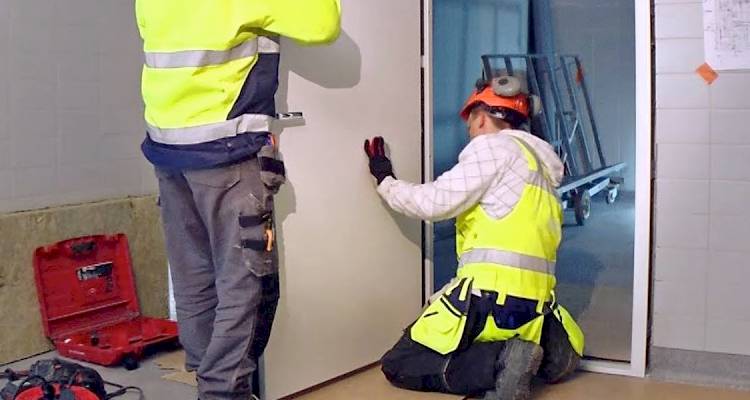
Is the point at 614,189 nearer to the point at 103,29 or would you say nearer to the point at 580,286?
the point at 580,286

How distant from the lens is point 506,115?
323 centimetres

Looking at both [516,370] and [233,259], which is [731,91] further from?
[233,259]

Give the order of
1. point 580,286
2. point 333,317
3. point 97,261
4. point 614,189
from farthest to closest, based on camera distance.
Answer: point 614,189
point 580,286
point 97,261
point 333,317

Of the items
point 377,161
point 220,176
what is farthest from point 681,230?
point 220,176

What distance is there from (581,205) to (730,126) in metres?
2.27

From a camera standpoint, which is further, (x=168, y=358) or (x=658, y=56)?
(x=168, y=358)

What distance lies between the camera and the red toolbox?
3.65 meters

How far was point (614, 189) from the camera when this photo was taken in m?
5.72

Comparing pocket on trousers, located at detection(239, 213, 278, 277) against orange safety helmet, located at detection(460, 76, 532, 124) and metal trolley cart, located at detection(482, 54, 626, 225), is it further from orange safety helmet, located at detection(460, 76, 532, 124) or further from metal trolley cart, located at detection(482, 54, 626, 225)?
metal trolley cart, located at detection(482, 54, 626, 225)

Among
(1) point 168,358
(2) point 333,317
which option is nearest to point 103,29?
(1) point 168,358

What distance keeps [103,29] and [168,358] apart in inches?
57.6

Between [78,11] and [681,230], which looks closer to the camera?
[681,230]

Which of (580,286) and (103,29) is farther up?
(103,29)

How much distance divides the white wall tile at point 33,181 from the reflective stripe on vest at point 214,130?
145 cm
